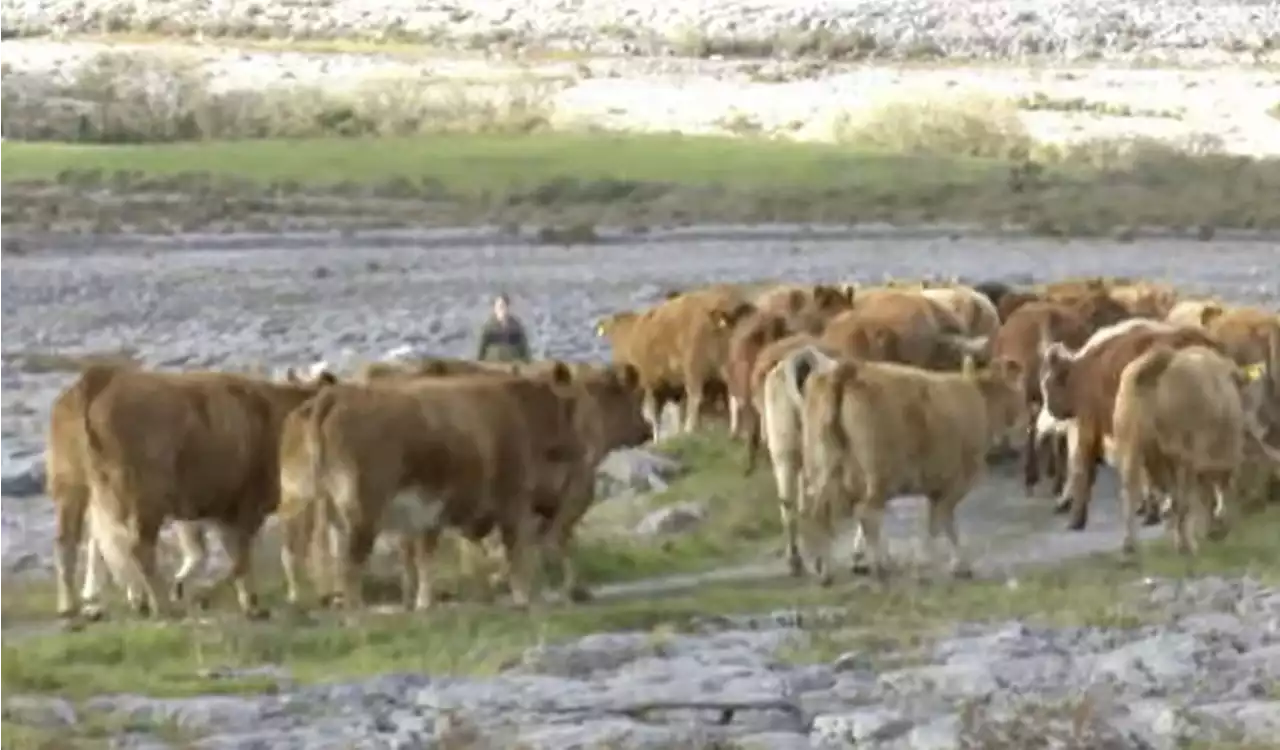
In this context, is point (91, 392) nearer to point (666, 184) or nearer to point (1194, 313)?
point (1194, 313)

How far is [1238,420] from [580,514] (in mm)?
4179

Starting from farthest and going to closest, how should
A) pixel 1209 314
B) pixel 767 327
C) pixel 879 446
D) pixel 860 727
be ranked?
pixel 1209 314 → pixel 767 327 → pixel 879 446 → pixel 860 727

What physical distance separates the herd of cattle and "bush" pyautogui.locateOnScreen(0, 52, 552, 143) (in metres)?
39.3

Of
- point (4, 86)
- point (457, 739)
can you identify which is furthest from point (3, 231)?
point (457, 739)

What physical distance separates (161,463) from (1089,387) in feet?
22.1

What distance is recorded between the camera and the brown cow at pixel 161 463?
15.3 meters

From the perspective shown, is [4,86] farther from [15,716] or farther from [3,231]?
[15,716]

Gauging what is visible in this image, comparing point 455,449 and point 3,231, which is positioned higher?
point 455,449

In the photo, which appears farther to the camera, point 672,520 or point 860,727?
point 672,520

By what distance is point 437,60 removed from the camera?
65.6 m

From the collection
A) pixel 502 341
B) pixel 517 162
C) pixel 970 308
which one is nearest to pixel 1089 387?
pixel 970 308

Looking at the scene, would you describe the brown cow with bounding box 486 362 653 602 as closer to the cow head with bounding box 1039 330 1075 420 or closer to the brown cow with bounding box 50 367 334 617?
the brown cow with bounding box 50 367 334 617

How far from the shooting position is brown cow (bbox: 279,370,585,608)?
15.4 m

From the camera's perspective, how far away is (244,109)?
61250 millimetres
